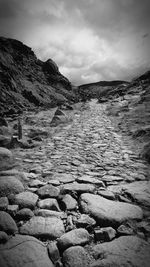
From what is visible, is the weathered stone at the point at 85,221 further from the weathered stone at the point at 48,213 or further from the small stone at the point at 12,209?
the small stone at the point at 12,209

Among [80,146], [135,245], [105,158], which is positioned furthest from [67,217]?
[80,146]

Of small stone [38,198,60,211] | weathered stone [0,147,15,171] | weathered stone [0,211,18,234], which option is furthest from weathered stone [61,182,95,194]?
weathered stone [0,147,15,171]

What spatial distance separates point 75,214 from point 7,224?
103cm

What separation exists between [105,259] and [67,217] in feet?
2.79

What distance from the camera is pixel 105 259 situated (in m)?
1.68

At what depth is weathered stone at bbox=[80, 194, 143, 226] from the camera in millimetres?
2274

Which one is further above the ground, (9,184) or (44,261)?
(9,184)

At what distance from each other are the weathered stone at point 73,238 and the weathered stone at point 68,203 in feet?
1.70

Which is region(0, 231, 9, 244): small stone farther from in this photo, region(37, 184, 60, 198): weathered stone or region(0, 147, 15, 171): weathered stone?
region(0, 147, 15, 171): weathered stone

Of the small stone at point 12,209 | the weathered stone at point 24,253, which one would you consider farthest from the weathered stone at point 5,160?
the weathered stone at point 24,253

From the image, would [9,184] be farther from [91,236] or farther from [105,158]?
[105,158]

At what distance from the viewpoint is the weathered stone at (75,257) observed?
1642 mm

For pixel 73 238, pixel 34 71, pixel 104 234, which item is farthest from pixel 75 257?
pixel 34 71

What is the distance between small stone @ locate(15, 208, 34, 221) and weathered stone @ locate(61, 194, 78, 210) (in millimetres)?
581
